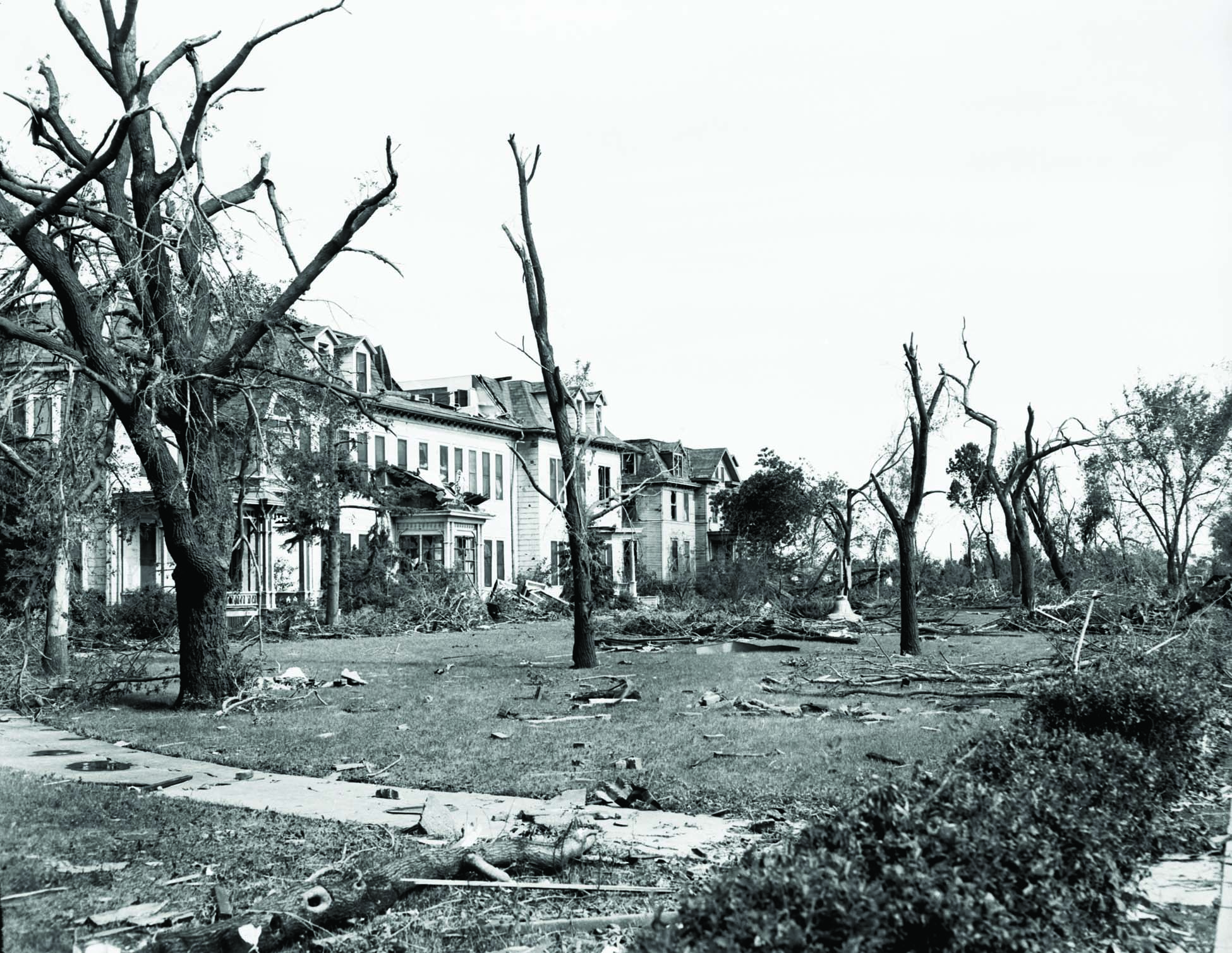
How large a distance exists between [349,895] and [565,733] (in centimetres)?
709

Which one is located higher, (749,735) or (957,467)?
(957,467)

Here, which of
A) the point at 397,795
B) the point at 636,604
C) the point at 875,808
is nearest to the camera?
the point at 875,808

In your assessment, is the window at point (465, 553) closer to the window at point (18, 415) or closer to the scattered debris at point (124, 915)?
the window at point (18, 415)

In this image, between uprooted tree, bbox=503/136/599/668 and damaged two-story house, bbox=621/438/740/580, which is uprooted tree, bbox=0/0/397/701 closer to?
uprooted tree, bbox=503/136/599/668

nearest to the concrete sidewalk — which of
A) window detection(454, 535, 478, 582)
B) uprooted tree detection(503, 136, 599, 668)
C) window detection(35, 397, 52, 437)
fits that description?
window detection(35, 397, 52, 437)

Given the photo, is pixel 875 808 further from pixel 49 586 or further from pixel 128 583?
pixel 128 583

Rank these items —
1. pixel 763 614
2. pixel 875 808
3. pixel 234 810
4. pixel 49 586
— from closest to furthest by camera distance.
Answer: pixel 875 808 → pixel 234 810 → pixel 49 586 → pixel 763 614

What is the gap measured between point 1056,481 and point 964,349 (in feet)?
84.0

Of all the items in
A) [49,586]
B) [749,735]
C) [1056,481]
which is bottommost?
[749,735]

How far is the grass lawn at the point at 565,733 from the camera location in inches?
387

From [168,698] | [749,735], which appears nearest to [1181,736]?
[749,735]

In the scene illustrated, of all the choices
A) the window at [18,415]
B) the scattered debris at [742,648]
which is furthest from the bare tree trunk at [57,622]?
the scattered debris at [742,648]

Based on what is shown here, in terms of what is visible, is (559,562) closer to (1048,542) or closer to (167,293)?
(1048,542)

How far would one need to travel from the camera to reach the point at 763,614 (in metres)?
31.2
